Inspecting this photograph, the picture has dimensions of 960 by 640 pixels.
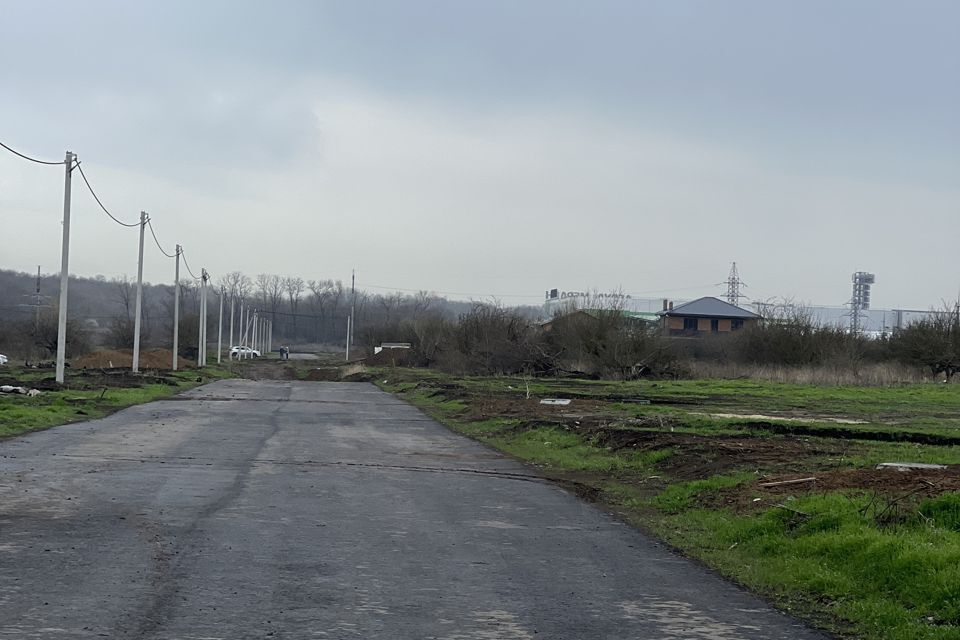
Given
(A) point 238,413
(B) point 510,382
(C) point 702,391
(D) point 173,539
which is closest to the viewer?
(D) point 173,539

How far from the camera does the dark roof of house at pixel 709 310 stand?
322ft

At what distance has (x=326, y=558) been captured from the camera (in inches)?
351

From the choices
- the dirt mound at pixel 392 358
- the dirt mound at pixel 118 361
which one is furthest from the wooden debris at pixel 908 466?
the dirt mound at pixel 392 358

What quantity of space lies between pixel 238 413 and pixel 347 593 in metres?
23.1

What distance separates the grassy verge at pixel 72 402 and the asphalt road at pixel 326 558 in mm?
6290

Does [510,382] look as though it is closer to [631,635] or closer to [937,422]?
[937,422]

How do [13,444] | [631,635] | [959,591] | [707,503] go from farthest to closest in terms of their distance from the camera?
[13,444] → [707,503] → [959,591] → [631,635]

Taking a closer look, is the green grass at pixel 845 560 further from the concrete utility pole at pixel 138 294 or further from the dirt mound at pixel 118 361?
the dirt mound at pixel 118 361

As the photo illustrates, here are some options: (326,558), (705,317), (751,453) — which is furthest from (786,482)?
(705,317)

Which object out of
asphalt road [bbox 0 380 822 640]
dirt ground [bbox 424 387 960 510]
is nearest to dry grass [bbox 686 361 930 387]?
dirt ground [bbox 424 387 960 510]

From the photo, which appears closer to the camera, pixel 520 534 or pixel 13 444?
pixel 520 534

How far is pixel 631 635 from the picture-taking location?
669 cm

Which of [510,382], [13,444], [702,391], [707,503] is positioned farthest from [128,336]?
[707,503]

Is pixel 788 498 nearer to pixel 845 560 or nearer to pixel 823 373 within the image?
pixel 845 560
